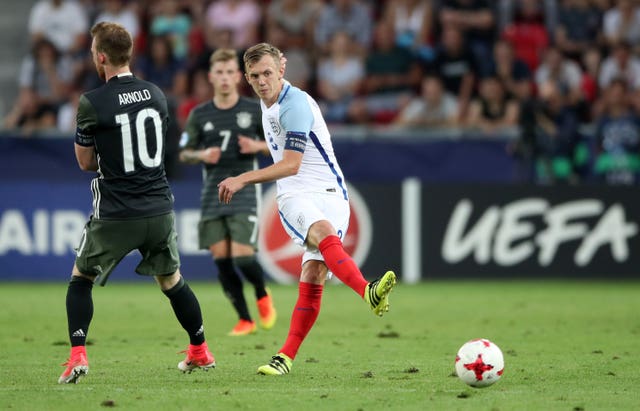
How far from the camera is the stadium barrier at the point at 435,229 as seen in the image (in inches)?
611

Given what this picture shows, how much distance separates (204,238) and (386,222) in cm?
514

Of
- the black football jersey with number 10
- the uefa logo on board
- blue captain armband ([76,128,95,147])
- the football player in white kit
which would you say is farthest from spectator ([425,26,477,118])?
blue captain armband ([76,128,95,147])

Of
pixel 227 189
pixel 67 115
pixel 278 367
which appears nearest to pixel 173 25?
pixel 67 115

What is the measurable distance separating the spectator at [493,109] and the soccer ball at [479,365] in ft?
33.2

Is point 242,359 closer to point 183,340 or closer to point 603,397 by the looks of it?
point 183,340

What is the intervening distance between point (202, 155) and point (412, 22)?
8.74 m

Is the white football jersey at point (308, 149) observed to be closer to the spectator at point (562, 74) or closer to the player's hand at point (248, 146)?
the player's hand at point (248, 146)

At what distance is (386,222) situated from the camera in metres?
15.6

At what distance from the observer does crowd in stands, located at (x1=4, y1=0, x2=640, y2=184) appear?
1636cm

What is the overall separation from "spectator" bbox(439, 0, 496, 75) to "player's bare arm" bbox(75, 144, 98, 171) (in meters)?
11.5

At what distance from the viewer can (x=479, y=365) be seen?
6965mm

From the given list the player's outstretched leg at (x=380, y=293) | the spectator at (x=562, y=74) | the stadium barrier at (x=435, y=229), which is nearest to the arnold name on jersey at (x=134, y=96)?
the player's outstretched leg at (x=380, y=293)

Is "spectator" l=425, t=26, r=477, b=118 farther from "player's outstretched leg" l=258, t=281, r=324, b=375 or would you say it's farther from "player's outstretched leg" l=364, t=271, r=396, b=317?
"player's outstretched leg" l=364, t=271, r=396, b=317

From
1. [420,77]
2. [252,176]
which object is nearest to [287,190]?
[252,176]
